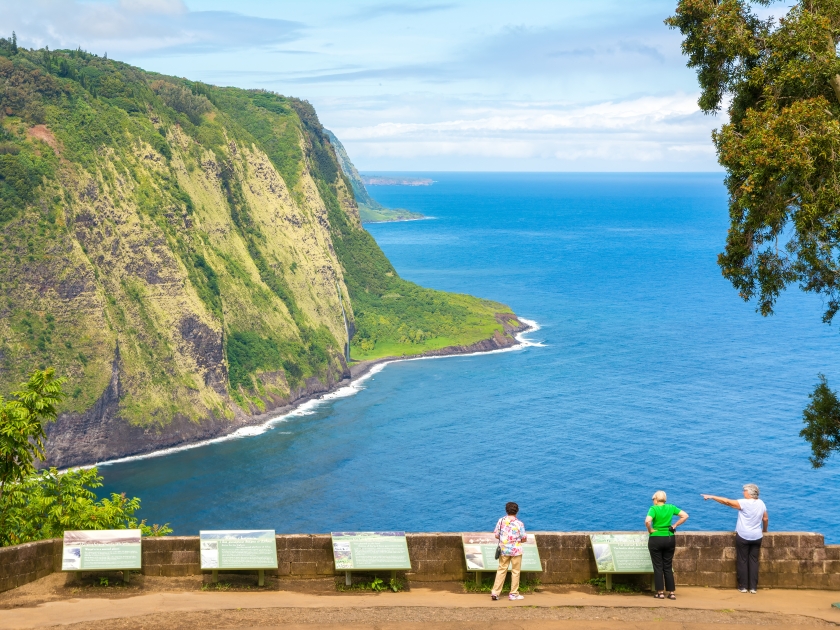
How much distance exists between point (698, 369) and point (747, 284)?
13492 cm

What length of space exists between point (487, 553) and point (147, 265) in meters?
113

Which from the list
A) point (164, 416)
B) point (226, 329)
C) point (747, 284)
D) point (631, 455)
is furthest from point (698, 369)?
point (747, 284)

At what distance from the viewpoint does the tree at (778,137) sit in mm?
27031

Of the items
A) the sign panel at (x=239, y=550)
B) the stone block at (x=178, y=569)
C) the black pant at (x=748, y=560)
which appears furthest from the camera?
the stone block at (x=178, y=569)

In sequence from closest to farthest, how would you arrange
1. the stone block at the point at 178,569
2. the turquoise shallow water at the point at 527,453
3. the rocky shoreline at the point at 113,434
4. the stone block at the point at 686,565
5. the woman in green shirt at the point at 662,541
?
the woman in green shirt at the point at 662,541 < the stone block at the point at 178,569 < the stone block at the point at 686,565 < the turquoise shallow water at the point at 527,453 < the rocky shoreline at the point at 113,434

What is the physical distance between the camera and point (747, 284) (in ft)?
99.8

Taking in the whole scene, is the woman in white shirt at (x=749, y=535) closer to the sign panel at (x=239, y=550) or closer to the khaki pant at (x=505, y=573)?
the khaki pant at (x=505, y=573)

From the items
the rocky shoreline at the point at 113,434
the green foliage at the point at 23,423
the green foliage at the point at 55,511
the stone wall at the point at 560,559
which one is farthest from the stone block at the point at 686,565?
the rocky shoreline at the point at 113,434

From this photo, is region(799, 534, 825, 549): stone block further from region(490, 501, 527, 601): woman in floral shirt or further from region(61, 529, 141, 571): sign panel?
region(61, 529, 141, 571): sign panel

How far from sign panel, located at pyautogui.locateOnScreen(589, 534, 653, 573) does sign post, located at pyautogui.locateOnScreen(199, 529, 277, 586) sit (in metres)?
8.40

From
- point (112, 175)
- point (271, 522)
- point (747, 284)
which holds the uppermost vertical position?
point (112, 175)

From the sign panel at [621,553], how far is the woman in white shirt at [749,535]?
7.40 ft

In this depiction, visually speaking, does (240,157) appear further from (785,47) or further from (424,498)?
(785,47)

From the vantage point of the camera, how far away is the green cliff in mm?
119000
